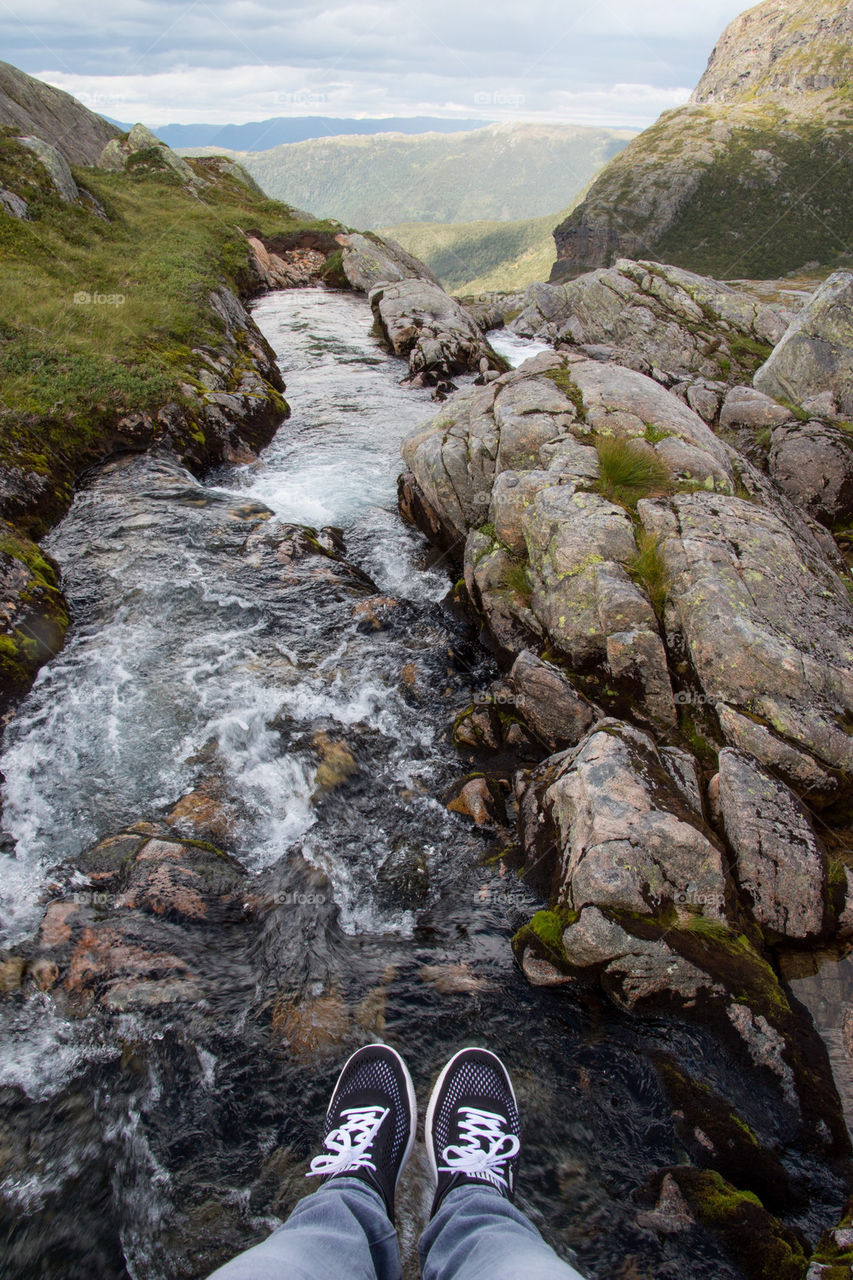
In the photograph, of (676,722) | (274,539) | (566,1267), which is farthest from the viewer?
(274,539)

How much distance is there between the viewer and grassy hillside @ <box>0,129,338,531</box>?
53.8ft

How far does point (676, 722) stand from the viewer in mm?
8859

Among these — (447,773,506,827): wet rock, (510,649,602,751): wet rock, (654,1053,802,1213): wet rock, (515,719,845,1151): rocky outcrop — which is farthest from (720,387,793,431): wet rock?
(654,1053,802,1213): wet rock

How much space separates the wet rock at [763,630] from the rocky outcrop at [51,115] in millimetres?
82663

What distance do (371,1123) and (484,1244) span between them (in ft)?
5.73

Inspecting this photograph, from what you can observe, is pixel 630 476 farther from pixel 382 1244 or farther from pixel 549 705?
pixel 382 1244

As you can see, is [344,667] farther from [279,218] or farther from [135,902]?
[279,218]

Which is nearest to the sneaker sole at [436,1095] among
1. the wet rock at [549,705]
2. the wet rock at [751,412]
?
the wet rock at [549,705]

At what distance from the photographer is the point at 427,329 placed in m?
35.0

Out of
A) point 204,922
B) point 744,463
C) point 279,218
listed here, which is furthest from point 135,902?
point 279,218

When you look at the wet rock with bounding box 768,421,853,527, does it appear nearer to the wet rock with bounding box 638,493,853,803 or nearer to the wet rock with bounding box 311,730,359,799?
the wet rock with bounding box 638,493,853,803

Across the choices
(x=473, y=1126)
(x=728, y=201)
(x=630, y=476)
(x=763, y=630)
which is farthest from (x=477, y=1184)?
(x=728, y=201)

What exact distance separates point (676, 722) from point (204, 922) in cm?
735

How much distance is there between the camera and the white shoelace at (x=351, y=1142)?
4930mm
